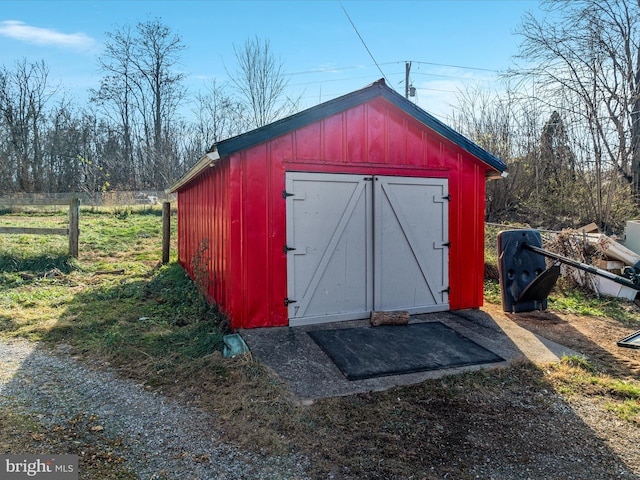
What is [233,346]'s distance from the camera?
13.9 feet

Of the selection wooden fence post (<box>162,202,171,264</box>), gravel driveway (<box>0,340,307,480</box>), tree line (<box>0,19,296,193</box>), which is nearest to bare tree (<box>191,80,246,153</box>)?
tree line (<box>0,19,296,193</box>)

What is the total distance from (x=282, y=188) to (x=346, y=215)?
0.92 m

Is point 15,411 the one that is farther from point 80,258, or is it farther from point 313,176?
point 80,258

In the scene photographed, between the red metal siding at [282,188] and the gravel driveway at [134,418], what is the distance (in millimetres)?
1667

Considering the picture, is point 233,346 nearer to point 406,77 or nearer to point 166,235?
point 166,235

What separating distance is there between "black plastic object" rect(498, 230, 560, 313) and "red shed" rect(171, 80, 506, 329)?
1.45 feet

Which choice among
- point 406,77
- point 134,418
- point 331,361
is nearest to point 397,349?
point 331,361

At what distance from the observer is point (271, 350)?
4309 millimetres

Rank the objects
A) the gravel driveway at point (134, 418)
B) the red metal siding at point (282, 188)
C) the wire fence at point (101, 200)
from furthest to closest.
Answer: the wire fence at point (101, 200) → the red metal siding at point (282, 188) → the gravel driveway at point (134, 418)

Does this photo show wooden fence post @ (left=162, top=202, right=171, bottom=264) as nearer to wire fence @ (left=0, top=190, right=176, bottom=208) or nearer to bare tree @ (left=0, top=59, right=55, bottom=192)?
wire fence @ (left=0, top=190, right=176, bottom=208)

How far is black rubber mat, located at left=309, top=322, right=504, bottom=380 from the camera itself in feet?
12.9

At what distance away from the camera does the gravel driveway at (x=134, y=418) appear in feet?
8.05

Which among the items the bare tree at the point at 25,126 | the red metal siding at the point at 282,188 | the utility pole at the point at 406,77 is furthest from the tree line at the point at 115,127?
the red metal siding at the point at 282,188

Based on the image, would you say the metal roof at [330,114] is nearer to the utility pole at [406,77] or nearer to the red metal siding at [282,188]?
the red metal siding at [282,188]
